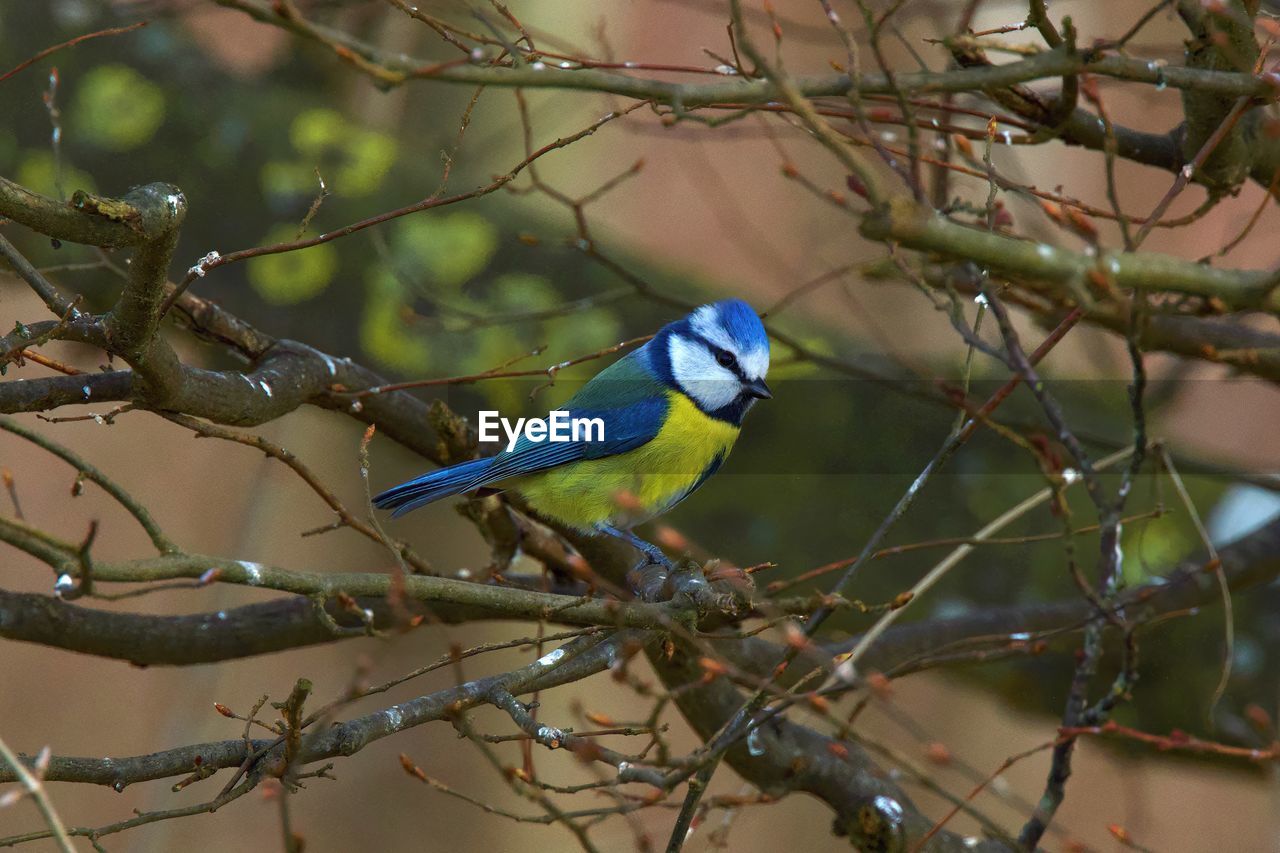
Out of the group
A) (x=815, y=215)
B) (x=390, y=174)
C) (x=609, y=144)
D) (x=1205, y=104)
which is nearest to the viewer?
(x=1205, y=104)

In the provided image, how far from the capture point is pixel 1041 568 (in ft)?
11.3

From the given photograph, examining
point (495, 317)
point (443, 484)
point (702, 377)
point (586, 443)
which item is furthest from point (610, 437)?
point (495, 317)

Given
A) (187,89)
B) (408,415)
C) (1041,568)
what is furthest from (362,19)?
(1041,568)

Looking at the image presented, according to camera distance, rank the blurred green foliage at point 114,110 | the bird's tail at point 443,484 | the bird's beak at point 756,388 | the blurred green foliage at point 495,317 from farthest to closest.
→ the blurred green foliage at point 114,110 → the blurred green foliage at point 495,317 → the bird's beak at point 756,388 → the bird's tail at point 443,484

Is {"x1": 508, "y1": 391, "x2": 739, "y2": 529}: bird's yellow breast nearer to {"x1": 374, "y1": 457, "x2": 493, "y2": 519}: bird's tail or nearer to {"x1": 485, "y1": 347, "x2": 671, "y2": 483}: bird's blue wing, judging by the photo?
{"x1": 485, "y1": 347, "x2": 671, "y2": 483}: bird's blue wing

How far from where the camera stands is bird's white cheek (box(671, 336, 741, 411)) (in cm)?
290

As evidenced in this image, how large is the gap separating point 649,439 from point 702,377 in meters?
0.21

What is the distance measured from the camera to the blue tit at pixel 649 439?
2.76 meters

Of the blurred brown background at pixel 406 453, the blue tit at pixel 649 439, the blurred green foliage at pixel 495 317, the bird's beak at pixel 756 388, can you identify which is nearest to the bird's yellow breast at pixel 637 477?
the blue tit at pixel 649 439

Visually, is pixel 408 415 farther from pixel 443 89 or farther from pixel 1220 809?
pixel 1220 809

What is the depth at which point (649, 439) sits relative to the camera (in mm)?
2883

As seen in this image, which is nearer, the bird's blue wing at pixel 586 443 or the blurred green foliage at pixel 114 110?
the bird's blue wing at pixel 586 443

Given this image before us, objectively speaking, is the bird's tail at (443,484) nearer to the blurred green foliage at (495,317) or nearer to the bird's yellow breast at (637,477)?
the bird's yellow breast at (637,477)

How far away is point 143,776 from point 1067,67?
1.53 meters
